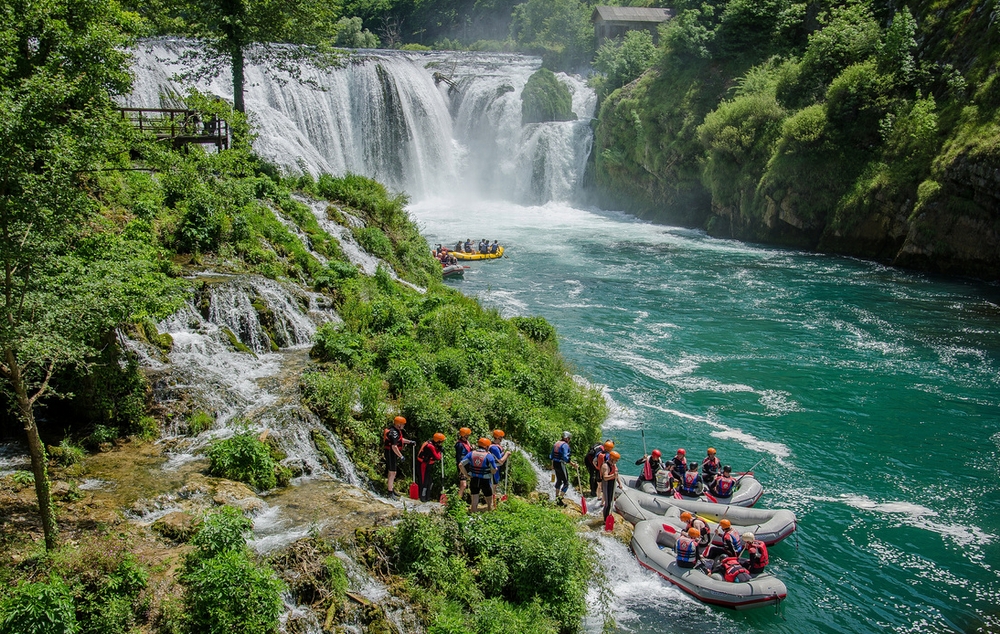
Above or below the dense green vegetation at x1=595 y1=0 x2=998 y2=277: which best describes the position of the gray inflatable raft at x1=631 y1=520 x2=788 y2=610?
below

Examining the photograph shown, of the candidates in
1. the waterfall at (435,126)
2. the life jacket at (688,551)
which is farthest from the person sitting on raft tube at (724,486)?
the waterfall at (435,126)

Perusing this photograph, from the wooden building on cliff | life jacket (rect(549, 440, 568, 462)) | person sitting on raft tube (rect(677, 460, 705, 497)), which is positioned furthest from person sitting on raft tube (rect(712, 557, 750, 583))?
the wooden building on cliff

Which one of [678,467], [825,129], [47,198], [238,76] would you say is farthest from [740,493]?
[825,129]

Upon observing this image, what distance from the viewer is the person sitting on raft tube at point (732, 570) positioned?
11992 mm

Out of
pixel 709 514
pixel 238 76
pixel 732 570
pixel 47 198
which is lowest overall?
pixel 709 514

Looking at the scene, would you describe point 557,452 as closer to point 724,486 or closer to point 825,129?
point 724,486

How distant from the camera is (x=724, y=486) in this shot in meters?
14.5

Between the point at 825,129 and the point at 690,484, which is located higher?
the point at 825,129

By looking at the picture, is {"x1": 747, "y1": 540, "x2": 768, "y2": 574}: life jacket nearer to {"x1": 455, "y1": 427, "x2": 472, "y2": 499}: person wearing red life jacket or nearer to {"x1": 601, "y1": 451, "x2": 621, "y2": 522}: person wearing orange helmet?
{"x1": 601, "y1": 451, "x2": 621, "y2": 522}: person wearing orange helmet

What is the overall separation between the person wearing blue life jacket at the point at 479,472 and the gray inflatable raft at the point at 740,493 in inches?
161

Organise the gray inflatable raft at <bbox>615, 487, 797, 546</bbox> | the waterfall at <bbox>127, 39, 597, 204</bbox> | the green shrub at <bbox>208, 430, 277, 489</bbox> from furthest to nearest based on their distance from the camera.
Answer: the waterfall at <bbox>127, 39, 597, 204</bbox> → the gray inflatable raft at <bbox>615, 487, 797, 546</bbox> → the green shrub at <bbox>208, 430, 277, 489</bbox>

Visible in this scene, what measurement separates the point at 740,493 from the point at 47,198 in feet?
41.2

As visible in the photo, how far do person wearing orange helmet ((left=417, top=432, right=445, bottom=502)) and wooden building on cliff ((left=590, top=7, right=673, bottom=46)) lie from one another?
60.8 meters

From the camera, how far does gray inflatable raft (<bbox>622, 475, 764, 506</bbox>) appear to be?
1436 cm
